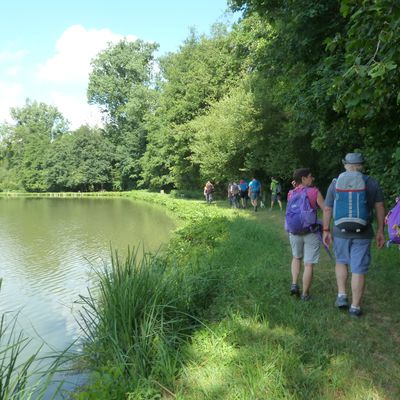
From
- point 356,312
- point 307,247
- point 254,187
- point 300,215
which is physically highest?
point 254,187

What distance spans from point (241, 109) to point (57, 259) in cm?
1164

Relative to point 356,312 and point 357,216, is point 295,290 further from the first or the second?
point 357,216

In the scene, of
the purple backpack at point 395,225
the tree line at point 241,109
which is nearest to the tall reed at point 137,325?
the purple backpack at point 395,225

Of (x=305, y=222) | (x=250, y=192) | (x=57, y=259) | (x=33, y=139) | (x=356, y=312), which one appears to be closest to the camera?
(x=356, y=312)

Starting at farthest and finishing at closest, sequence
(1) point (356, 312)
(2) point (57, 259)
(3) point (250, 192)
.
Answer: (3) point (250, 192) < (2) point (57, 259) < (1) point (356, 312)

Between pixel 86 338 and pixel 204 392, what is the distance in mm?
2068

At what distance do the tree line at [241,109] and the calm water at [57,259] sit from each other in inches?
167

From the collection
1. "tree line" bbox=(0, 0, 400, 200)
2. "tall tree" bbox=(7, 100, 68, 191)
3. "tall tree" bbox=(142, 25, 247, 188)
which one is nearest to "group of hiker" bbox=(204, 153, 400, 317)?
"tree line" bbox=(0, 0, 400, 200)

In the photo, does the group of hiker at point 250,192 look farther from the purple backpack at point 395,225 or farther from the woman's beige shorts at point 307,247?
the purple backpack at point 395,225

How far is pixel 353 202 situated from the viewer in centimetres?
458

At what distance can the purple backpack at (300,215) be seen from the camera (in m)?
5.17

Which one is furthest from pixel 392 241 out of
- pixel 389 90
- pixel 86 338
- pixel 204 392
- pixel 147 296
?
pixel 86 338

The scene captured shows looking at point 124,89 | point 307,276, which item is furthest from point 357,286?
point 124,89

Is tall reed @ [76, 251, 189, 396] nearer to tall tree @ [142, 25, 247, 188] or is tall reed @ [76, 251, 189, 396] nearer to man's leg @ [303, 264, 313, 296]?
man's leg @ [303, 264, 313, 296]
